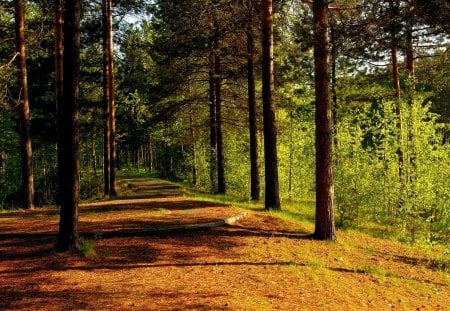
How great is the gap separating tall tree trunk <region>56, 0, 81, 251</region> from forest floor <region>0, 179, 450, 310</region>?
60 centimetres

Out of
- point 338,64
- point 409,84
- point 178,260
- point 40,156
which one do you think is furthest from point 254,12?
point 40,156

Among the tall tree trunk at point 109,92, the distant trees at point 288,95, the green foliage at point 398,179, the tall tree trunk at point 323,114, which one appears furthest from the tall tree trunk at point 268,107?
the tall tree trunk at point 109,92

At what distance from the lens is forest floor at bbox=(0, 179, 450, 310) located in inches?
252

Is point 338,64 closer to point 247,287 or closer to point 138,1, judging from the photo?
point 138,1

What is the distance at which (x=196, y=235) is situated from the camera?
10258 mm

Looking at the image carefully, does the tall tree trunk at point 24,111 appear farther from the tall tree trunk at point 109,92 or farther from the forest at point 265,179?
the tall tree trunk at point 109,92

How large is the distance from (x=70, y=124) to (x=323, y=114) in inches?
242

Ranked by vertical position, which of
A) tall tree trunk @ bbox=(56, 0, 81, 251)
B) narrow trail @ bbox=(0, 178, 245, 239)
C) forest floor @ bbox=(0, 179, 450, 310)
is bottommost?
forest floor @ bbox=(0, 179, 450, 310)

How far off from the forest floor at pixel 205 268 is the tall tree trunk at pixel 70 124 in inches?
23.4

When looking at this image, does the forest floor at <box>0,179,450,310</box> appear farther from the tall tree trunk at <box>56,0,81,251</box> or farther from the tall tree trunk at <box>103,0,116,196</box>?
the tall tree trunk at <box>103,0,116,196</box>

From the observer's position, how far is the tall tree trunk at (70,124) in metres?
8.13

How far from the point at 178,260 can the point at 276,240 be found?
Answer: 3.09 metres

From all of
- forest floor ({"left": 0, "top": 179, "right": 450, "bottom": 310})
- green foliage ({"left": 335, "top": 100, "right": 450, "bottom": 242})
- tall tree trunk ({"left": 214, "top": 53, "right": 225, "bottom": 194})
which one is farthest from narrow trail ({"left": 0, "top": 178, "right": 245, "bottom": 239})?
tall tree trunk ({"left": 214, "top": 53, "right": 225, "bottom": 194})

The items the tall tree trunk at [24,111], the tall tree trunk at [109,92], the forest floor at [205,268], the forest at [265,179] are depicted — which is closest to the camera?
the forest floor at [205,268]
